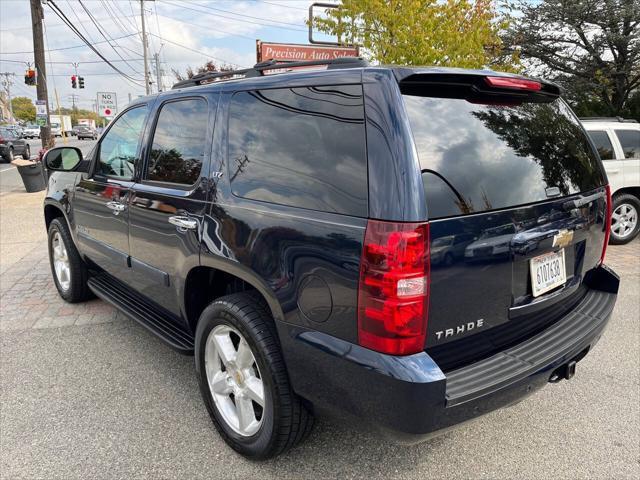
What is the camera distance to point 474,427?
2783 mm

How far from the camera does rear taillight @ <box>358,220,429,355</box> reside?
1740mm

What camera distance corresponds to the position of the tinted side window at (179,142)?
274 centimetres

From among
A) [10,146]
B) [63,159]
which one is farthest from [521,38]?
[10,146]

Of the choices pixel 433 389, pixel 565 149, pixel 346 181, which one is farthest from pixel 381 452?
pixel 565 149

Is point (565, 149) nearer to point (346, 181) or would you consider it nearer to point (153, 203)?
point (346, 181)

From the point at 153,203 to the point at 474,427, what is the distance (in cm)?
233

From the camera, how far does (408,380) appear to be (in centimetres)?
175

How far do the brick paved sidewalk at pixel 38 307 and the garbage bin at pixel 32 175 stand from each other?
8158 mm

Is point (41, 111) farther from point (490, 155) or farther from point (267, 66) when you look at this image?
point (490, 155)

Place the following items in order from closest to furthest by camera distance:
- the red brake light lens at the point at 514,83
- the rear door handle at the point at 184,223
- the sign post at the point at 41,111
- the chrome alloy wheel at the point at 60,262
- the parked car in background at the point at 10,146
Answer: the red brake light lens at the point at 514,83, the rear door handle at the point at 184,223, the chrome alloy wheel at the point at 60,262, the sign post at the point at 41,111, the parked car in background at the point at 10,146

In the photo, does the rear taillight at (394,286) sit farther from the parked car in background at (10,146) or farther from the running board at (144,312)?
the parked car in background at (10,146)

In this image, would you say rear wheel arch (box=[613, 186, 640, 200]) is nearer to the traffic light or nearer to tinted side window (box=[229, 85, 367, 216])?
tinted side window (box=[229, 85, 367, 216])

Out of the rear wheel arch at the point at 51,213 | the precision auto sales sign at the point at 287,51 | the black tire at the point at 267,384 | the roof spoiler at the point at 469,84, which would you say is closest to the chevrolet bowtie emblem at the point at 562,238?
the roof spoiler at the point at 469,84

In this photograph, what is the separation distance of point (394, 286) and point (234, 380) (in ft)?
3.93
